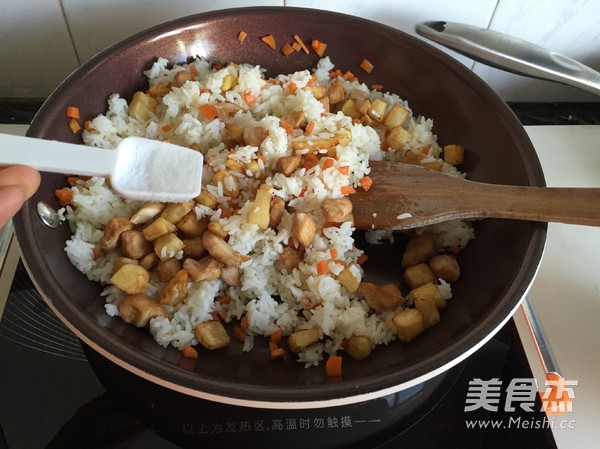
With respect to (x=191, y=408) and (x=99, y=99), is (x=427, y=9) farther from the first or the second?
(x=191, y=408)

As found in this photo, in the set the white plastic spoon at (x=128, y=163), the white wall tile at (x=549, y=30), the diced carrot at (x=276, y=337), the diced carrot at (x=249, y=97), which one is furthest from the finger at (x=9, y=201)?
the white wall tile at (x=549, y=30)

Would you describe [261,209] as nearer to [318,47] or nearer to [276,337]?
[276,337]

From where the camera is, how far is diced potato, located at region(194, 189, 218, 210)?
45.0 inches

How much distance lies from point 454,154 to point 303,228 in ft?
1.36

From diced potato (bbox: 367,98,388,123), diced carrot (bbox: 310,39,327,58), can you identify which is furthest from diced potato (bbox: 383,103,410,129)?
diced carrot (bbox: 310,39,327,58)

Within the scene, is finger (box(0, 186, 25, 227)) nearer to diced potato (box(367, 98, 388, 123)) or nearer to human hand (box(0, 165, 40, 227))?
human hand (box(0, 165, 40, 227))

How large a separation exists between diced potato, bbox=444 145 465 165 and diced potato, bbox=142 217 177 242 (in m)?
0.63

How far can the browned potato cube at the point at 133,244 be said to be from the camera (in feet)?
3.59

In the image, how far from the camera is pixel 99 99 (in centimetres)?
125

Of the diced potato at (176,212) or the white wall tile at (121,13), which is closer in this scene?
the diced potato at (176,212)

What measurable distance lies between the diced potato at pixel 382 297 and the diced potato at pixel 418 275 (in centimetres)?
4

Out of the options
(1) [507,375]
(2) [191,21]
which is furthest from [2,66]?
(1) [507,375]

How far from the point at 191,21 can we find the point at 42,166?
582mm

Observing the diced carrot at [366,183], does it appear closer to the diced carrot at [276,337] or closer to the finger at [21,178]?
the diced carrot at [276,337]
